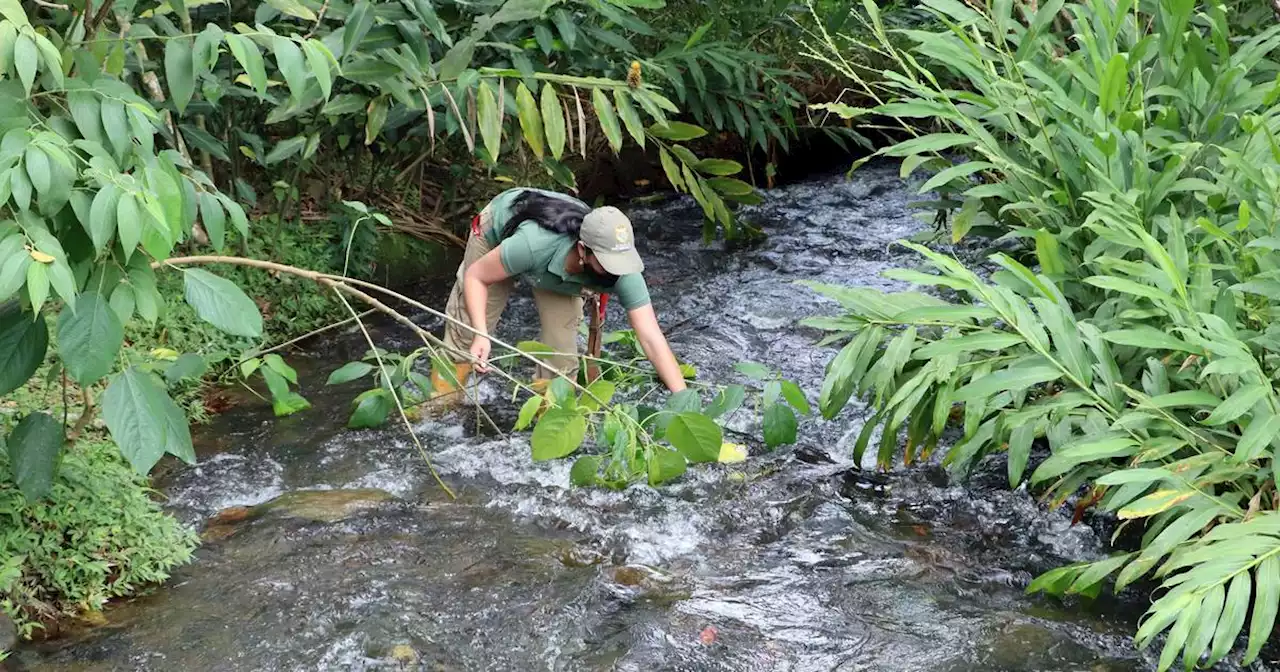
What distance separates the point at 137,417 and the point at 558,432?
102cm

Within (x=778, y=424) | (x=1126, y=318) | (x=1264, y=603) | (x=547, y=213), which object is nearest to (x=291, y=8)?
(x=547, y=213)

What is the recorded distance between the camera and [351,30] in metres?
4.39

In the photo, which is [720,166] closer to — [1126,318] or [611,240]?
[611,240]

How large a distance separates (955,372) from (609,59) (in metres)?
3.87

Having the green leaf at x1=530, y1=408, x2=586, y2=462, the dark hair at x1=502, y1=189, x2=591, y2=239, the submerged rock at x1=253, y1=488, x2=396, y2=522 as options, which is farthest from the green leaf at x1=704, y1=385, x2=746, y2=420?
the submerged rock at x1=253, y1=488, x2=396, y2=522

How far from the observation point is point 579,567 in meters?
3.88

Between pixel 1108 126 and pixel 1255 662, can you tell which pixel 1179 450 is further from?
pixel 1108 126

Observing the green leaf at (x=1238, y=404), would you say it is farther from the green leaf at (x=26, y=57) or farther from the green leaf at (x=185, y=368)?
the green leaf at (x=26, y=57)

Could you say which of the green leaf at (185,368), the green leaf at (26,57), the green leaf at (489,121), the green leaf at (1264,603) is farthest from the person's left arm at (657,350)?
the green leaf at (26,57)

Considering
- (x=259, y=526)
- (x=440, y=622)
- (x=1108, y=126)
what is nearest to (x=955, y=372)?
(x=1108, y=126)

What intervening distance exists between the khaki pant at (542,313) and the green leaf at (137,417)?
2.31 metres

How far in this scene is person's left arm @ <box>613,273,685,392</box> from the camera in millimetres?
4340

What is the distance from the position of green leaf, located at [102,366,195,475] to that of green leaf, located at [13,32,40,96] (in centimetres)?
68

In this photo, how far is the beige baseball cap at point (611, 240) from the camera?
14.3ft
